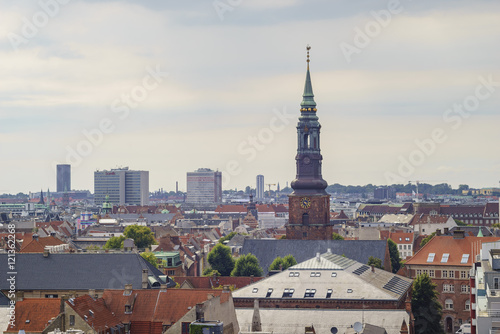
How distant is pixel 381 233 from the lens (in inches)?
7785

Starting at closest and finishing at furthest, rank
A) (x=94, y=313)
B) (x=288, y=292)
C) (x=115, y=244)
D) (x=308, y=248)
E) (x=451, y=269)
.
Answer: (x=94, y=313), (x=288, y=292), (x=451, y=269), (x=308, y=248), (x=115, y=244)

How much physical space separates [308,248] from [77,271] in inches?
1892

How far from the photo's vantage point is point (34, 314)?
79188mm

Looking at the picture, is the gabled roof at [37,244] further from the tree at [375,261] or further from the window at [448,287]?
the window at [448,287]

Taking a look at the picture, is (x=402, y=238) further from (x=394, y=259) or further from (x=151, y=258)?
(x=151, y=258)

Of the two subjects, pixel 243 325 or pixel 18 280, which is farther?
pixel 18 280

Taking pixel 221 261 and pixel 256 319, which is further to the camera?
pixel 221 261

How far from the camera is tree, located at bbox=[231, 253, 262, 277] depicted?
136350 millimetres

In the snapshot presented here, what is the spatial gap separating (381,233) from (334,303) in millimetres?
106162

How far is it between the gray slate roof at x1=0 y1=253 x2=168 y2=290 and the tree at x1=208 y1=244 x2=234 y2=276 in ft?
133

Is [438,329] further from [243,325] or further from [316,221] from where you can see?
[316,221]

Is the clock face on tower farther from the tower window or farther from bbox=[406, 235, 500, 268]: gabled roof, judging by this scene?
bbox=[406, 235, 500, 268]: gabled roof

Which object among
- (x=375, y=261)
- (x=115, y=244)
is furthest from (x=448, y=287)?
(x=115, y=244)

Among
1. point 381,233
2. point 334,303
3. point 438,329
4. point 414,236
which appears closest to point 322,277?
point 334,303
